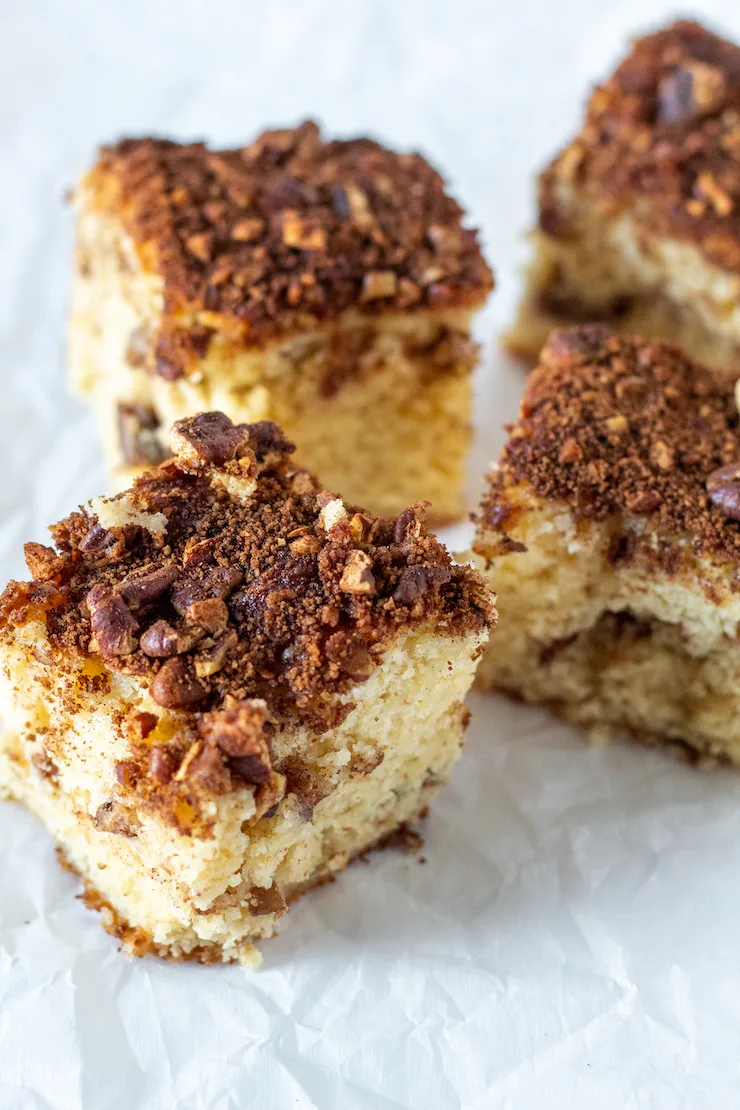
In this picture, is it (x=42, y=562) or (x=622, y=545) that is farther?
(x=622, y=545)

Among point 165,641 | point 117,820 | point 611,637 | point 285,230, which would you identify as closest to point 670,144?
point 285,230

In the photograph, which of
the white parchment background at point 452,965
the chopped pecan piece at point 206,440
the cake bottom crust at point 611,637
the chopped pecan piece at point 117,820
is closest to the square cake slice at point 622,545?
the cake bottom crust at point 611,637

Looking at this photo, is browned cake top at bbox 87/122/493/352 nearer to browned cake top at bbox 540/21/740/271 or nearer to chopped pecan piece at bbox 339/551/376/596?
browned cake top at bbox 540/21/740/271

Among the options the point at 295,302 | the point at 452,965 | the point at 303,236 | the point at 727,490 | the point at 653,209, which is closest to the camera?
the point at 452,965

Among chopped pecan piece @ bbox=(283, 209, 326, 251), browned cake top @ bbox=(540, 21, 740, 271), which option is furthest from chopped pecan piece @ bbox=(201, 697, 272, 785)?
browned cake top @ bbox=(540, 21, 740, 271)

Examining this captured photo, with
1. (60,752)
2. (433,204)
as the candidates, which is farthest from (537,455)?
(60,752)

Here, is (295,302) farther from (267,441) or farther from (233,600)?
(233,600)
